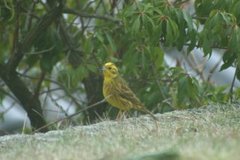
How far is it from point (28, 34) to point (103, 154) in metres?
4.94

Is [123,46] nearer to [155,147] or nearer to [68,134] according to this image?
[68,134]

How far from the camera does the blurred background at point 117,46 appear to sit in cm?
810

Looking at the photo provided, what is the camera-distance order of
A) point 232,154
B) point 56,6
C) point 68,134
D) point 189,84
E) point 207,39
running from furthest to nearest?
point 56,6 → point 189,84 → point 207,39 → point 68,134 → point 232,154

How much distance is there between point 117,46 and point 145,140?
446 cm

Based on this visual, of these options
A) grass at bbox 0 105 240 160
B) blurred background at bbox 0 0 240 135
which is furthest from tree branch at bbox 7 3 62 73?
grass at bbox 0 105 240 160

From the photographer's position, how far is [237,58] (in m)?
8.23

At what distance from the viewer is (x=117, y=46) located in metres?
10.4

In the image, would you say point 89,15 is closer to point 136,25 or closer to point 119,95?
point 136,25

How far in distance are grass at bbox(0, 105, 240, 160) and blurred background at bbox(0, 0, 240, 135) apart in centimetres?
87

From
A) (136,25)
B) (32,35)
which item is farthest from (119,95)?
(32,35)

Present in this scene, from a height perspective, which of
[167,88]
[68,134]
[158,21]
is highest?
[158,21]

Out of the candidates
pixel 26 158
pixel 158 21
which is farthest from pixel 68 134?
pixel 158 21

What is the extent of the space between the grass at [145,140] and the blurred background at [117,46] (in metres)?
0.87

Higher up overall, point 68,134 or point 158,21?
point 158,21
